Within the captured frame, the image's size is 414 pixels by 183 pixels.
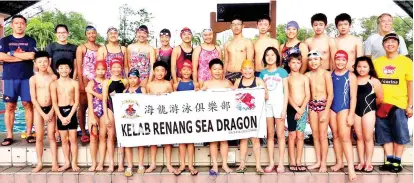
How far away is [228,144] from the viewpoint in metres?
4.95

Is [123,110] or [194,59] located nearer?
[123,110]

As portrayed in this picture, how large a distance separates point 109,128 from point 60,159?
897 mm

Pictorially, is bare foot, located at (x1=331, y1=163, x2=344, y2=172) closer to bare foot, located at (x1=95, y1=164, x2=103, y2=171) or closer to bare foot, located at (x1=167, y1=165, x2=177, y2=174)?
bare foot, located at (x1=167, y1=165, x2=177, y2=174)

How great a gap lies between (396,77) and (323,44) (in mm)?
990

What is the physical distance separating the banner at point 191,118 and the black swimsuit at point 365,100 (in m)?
1.16

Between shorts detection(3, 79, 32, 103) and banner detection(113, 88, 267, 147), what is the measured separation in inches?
63.8

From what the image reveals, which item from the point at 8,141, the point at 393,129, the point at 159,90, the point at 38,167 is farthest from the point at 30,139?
the point at 393,129

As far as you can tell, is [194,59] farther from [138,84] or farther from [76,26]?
[76,26]

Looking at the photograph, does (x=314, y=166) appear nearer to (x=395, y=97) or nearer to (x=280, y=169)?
(x=280, y=169)

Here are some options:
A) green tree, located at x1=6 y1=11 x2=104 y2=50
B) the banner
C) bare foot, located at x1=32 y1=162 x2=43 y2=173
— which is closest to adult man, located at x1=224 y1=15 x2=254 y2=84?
the banner

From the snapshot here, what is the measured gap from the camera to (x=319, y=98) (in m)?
4.39

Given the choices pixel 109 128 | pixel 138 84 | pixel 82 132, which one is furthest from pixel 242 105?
pixel 82 132

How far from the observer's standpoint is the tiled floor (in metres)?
4.41

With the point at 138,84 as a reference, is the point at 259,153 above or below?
below
